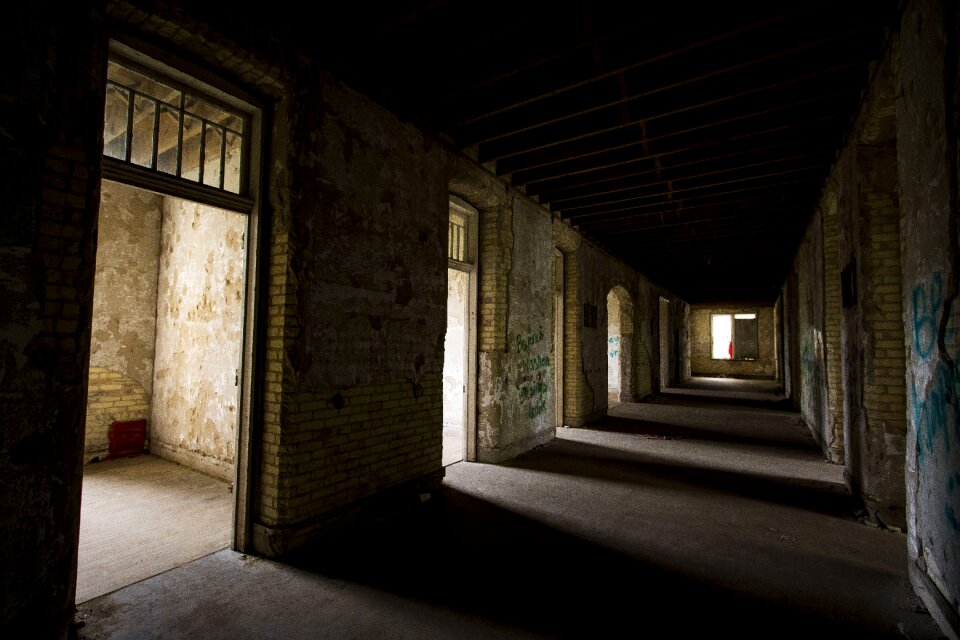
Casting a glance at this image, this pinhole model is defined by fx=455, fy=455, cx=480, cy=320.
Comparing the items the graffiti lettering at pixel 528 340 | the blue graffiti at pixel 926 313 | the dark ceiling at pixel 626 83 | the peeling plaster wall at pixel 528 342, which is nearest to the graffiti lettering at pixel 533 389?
the peeling plaster wall at pixel 528 342

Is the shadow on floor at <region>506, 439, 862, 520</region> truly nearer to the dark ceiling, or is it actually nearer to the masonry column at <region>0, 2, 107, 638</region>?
the dark ceiling

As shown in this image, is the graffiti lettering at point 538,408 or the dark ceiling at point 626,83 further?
the graffiti lettering at point 538,408

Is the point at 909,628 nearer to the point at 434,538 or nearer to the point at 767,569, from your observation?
the point at 767,569

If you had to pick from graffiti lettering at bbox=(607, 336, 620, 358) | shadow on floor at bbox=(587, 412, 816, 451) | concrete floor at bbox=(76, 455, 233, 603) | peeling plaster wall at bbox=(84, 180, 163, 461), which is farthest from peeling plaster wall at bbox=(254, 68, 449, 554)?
graffiti lettering at bbox=(607, 336, 620, 358)

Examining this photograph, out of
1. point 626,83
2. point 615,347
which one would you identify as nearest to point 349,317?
point 626,83

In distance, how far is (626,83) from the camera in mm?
4176

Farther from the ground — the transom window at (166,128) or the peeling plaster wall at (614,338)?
the transom window at (166,128)

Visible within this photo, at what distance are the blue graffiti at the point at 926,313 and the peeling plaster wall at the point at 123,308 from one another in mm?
7734

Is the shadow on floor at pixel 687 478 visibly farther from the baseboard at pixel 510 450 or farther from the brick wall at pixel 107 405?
the brick wall at pixel 107 405

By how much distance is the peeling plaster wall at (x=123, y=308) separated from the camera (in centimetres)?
571

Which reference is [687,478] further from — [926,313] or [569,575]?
[926,313]

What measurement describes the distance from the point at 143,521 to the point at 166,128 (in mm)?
3560

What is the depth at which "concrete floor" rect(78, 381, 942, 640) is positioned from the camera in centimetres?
250

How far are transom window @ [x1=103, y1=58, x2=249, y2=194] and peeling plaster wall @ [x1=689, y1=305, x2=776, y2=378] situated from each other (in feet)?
74.4
